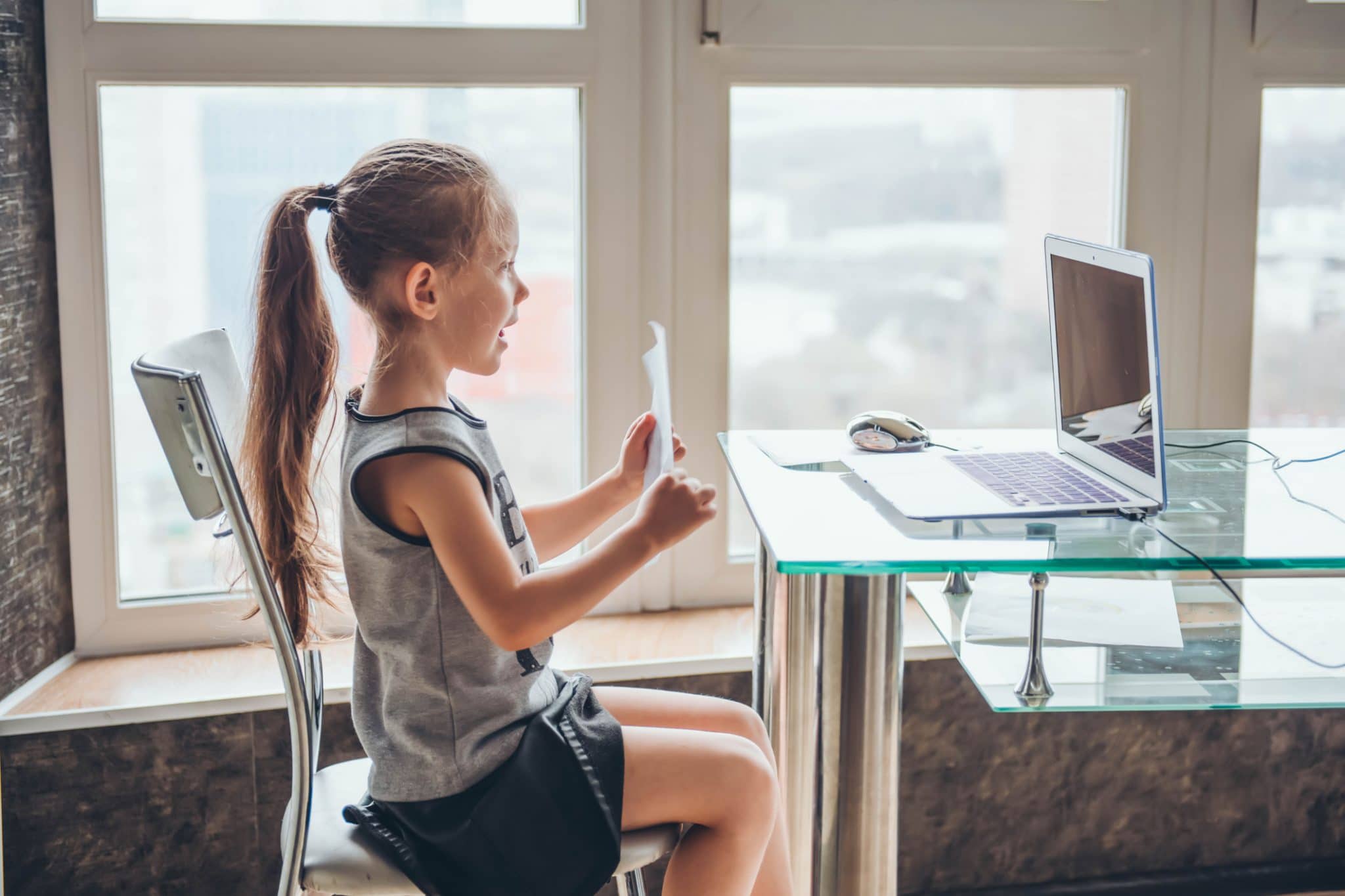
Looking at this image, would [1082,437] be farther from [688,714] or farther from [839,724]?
[688,714]

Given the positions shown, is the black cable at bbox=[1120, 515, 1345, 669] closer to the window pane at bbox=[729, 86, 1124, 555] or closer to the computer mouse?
the computer mouse

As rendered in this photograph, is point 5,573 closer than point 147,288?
Yes

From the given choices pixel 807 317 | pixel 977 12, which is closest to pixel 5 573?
pixel 807 317

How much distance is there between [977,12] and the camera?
1960 mm

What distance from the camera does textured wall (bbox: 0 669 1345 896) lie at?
1717 mm

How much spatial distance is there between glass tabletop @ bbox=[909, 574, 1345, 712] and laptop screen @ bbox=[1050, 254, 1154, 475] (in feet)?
0.69

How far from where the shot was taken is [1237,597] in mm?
1494

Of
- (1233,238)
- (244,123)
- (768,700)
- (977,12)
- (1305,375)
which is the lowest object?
(768,700)

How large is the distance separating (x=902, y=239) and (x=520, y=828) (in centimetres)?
127

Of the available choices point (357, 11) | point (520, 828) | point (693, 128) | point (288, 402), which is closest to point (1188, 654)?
point (520, 828)

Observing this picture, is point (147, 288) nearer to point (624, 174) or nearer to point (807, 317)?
point (624, 174)

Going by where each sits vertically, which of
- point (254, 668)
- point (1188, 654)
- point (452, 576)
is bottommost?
point (254, 668)

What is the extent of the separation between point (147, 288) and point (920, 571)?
1.31 metres

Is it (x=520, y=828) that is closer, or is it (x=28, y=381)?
(x=520, y=828)
